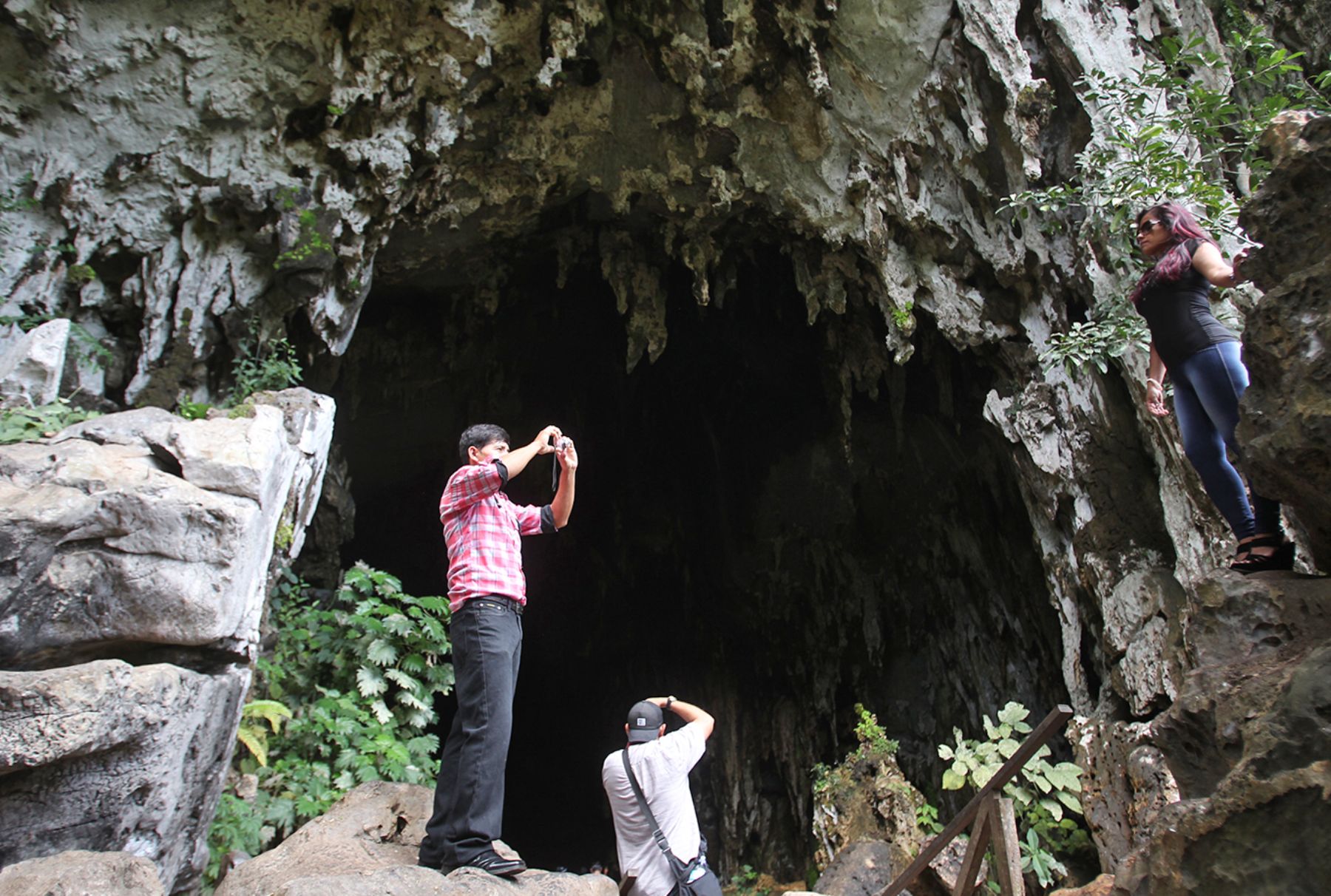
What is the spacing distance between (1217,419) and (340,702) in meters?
5.23

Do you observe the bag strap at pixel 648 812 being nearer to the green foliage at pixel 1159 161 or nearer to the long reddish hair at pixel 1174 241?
the long reddish hair at pixel 1174 241

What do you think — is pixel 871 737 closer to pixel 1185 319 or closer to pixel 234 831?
pixel 234 831

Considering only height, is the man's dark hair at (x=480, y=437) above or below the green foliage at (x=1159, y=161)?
below

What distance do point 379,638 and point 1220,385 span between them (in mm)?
5171

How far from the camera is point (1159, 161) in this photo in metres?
4.38

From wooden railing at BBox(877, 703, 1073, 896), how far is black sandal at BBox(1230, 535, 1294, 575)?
2.65 feet

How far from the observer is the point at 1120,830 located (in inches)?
192

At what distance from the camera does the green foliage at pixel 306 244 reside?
6.68m

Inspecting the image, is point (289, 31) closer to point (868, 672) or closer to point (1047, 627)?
point (1047, 627)

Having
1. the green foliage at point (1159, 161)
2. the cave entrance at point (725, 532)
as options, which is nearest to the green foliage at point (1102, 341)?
the green foliage at point (1159, 161)

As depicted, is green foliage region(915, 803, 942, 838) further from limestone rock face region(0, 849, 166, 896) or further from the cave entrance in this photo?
limestone rock face region(0, 849, 166, 896)

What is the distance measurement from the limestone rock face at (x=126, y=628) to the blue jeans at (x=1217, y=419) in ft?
14.5

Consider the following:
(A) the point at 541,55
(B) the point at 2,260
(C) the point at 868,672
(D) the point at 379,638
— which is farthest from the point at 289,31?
(C) the point at 868,672

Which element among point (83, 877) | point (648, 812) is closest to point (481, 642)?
point (648, 812)
